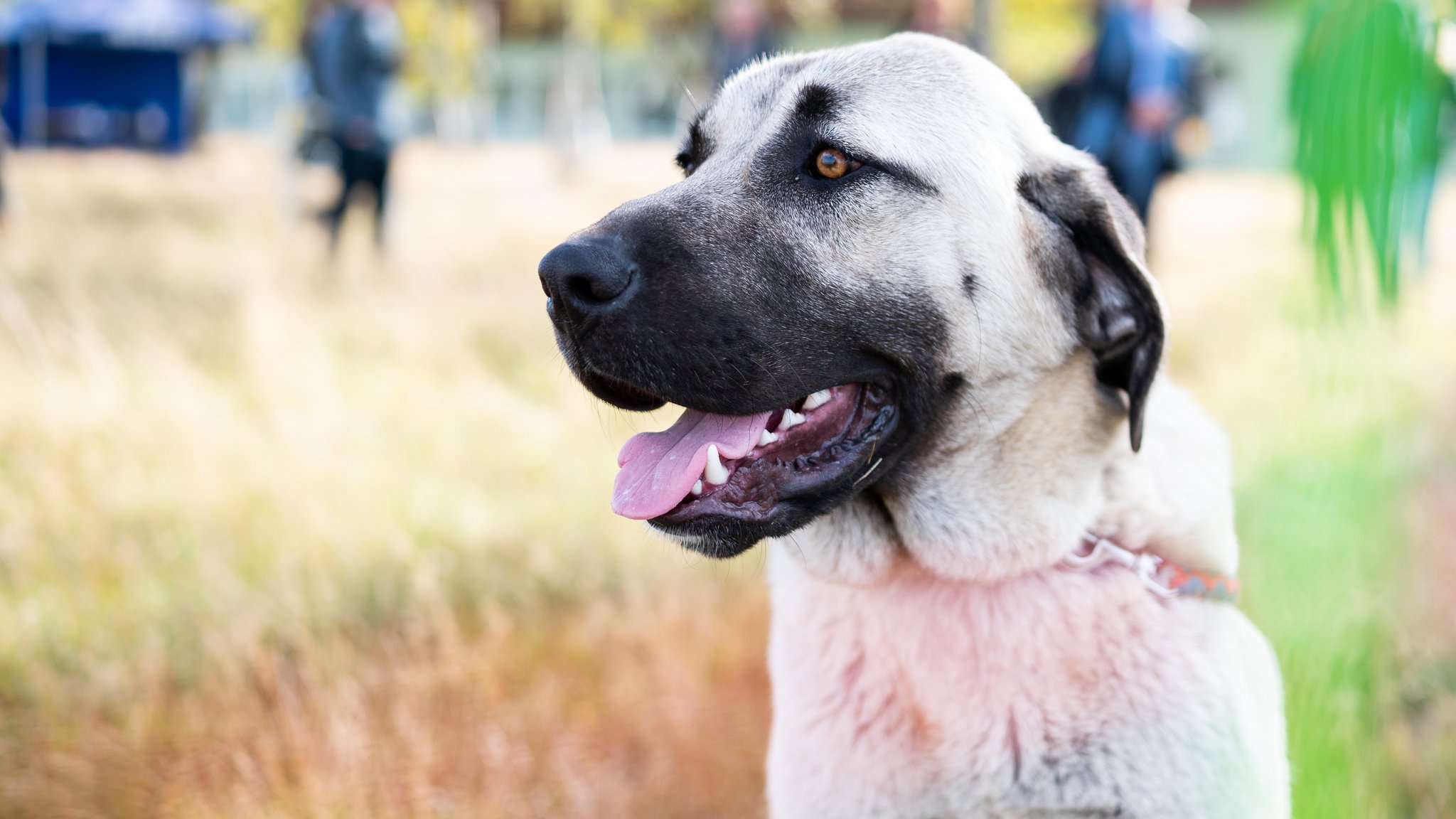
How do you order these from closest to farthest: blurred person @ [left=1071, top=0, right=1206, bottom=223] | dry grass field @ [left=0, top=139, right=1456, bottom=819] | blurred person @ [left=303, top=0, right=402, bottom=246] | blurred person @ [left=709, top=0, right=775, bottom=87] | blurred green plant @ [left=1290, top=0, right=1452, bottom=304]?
blurred green plant @ [left=1290, top=0, right=1452, bottom=304], dry grass field @ [left=0, top=139, right=1456, bottom=819], blurred person @ [left=1071, top=0, right=1206, bottom=223], blurred person @ [left=303, top=0, right=402, bottom=246], blurred person @ [left=709, top=0, right=775, bottom=87]

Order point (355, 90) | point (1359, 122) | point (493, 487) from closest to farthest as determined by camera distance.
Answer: point (1359, 122), point (493, 487), point (355, 90)

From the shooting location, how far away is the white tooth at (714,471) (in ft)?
6.30

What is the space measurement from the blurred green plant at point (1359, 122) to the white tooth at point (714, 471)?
3.80 ft

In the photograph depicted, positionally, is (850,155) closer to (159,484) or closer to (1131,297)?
(1131,297)

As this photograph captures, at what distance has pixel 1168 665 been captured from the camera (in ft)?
6.47

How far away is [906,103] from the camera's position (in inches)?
Result: 80.7

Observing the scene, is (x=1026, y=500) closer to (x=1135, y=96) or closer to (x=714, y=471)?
(x=714, y=471)

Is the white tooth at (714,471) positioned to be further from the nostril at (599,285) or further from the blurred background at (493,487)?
the blurred background at (493,487)

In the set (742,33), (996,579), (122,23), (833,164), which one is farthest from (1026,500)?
(122,23)

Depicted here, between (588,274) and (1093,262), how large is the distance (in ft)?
3.23

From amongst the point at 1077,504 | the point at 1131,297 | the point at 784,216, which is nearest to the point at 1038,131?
the point at 1131,297

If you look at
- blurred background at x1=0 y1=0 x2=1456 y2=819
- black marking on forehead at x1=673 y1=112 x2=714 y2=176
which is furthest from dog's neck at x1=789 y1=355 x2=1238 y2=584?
black marking on forehead at x1=673 y1=112 x2=714 y2=176

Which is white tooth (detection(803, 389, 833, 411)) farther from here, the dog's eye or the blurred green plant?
the blurred green plant

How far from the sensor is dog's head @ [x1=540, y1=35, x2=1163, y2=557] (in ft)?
6.23
